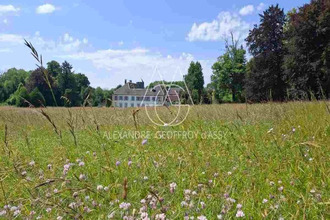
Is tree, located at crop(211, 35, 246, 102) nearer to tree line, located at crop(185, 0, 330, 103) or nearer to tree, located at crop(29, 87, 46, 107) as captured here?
tree line, located at crop(185, 0, 330, 103)

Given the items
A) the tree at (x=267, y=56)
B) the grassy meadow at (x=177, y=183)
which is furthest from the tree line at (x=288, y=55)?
the grassy meadow at (x=177, y=183)

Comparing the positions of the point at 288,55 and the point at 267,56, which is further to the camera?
the point at 267,56

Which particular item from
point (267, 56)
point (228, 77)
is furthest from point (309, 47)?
point (228, 77)

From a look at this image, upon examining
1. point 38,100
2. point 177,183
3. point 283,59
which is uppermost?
point 283,59

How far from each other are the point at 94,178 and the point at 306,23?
2405 centimetres

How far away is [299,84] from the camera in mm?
21984

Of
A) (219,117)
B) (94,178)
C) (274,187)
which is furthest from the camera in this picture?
(219,117)

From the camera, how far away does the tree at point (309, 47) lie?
20906mm

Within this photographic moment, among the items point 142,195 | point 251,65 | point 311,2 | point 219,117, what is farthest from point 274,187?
point 251,65

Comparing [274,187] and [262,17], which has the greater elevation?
[262,17]

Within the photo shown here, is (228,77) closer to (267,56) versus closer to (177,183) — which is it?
(267,56)

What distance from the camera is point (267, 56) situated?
2761cm

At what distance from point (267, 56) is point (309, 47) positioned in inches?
218

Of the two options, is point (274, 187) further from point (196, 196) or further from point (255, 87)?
point (255, 87)
